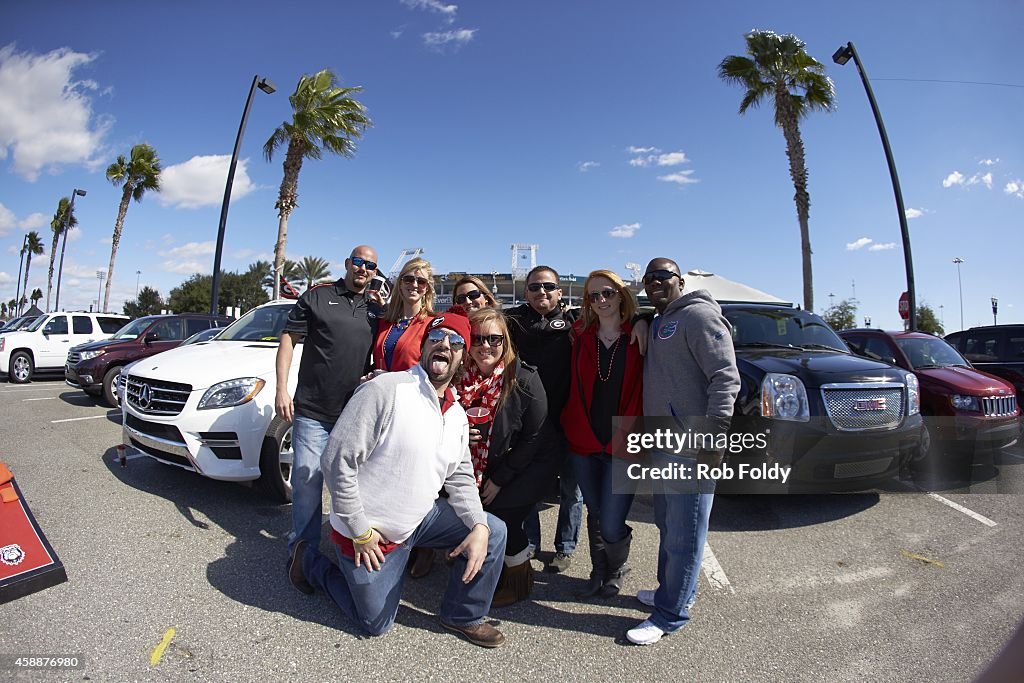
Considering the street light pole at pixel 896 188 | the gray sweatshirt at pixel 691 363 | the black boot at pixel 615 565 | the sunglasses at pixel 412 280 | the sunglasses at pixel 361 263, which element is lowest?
the black boot at pixel 615 565

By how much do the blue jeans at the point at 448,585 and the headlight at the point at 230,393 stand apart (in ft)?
6.40

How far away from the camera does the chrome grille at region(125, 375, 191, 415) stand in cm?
424

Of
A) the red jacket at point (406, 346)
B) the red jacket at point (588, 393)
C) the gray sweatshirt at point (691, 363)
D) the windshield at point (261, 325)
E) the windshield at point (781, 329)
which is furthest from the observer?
the windshield at point (261, 325)

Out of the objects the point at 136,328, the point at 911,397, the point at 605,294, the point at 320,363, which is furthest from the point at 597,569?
the point at 136,328

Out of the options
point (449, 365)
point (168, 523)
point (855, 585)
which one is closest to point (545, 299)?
point (449, 365)

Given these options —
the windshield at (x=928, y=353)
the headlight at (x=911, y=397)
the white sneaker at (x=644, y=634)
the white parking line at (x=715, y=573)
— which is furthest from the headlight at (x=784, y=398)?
the windshield at (x=928, y=353)

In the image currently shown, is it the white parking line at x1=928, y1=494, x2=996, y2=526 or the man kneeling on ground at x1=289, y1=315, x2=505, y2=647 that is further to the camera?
the white parking line at x1=928, y1=494, x2=996, y2=526

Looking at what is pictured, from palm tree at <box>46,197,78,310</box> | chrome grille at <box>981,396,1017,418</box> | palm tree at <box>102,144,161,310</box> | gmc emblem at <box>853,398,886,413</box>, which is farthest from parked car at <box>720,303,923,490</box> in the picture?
palm tree at <box>46,197,78,310</box>

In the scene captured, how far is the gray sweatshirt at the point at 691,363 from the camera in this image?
99.1 inches

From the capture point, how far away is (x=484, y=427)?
2.90 meters

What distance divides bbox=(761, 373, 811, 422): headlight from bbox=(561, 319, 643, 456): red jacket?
1.65m

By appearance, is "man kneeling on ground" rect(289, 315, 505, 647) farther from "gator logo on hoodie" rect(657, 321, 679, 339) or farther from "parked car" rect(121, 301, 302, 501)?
"parked car" rect(121, 301, 302, 501)

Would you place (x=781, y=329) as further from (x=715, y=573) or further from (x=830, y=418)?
(x=715, y=573)

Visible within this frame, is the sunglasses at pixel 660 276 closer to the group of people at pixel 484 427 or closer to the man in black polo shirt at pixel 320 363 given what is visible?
the group of people at pixel 484 427
